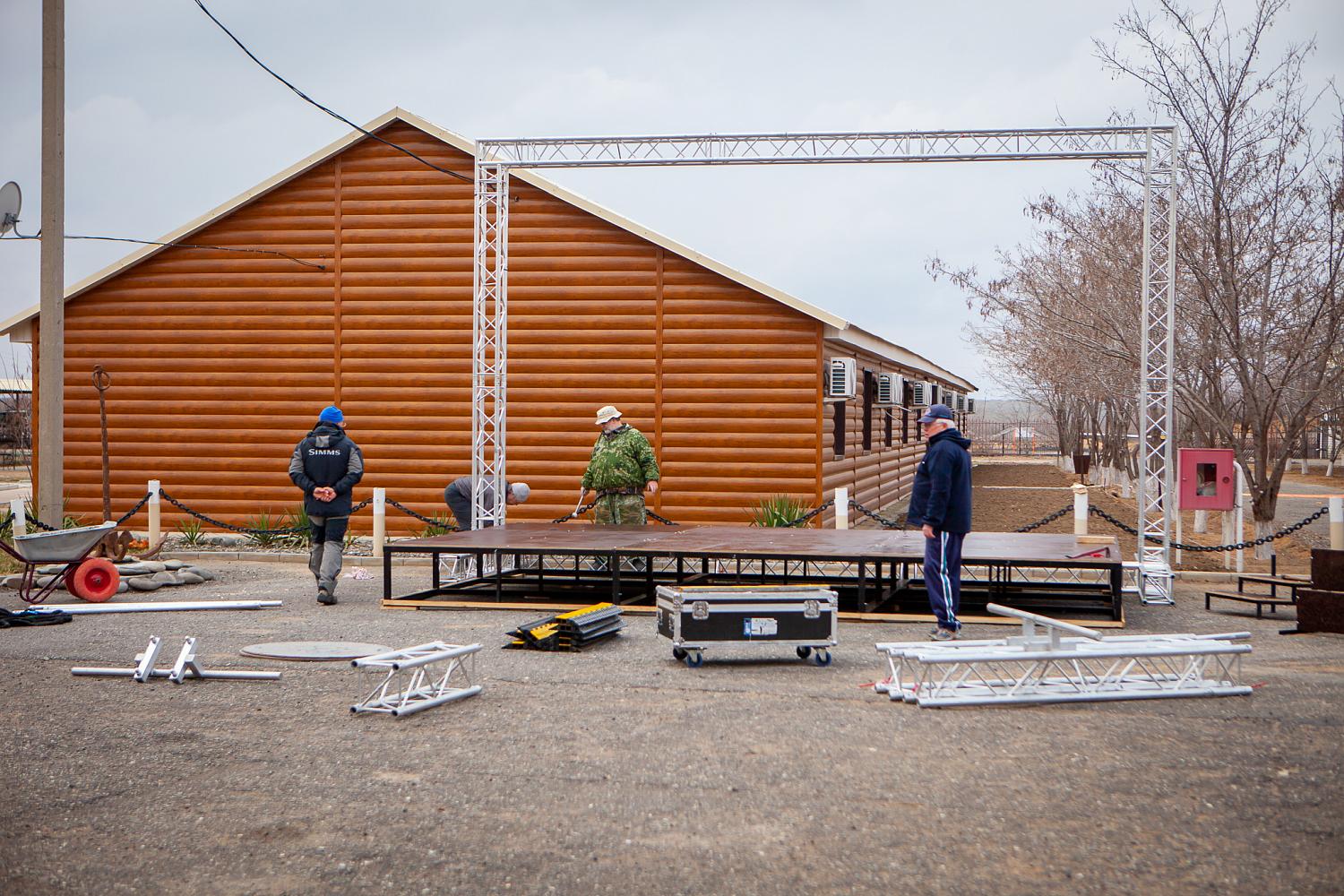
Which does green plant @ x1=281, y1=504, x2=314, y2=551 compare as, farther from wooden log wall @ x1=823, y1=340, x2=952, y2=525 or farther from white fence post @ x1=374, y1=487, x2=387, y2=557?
wooden log wall @ x1=823, y1=340, x2=952, y2=525

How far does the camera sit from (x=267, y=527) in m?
17.2

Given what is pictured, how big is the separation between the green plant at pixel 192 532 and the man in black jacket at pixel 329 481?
19.0 feet

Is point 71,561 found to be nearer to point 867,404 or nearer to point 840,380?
point 840,380

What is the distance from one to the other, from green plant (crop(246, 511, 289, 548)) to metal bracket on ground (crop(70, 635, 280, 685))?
26.8 ft

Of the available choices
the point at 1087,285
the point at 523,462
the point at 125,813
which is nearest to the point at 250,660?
the point at 125,813

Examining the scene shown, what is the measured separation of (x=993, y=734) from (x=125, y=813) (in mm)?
3924

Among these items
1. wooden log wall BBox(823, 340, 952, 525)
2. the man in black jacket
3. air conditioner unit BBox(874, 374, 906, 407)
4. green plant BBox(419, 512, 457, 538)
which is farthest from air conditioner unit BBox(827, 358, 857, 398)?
the man in black jacket

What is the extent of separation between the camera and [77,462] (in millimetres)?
18078

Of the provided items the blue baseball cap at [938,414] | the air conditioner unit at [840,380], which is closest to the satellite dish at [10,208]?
the blue baseball cap at [938,414]

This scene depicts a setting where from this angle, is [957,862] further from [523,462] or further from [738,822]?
[523,462]

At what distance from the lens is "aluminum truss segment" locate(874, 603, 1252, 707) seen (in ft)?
22.9

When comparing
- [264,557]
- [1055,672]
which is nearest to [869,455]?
[264,557]

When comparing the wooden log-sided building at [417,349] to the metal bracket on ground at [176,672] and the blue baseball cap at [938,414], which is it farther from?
the metal bracket on ground at [176,672]

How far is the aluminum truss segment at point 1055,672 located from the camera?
6.97m
